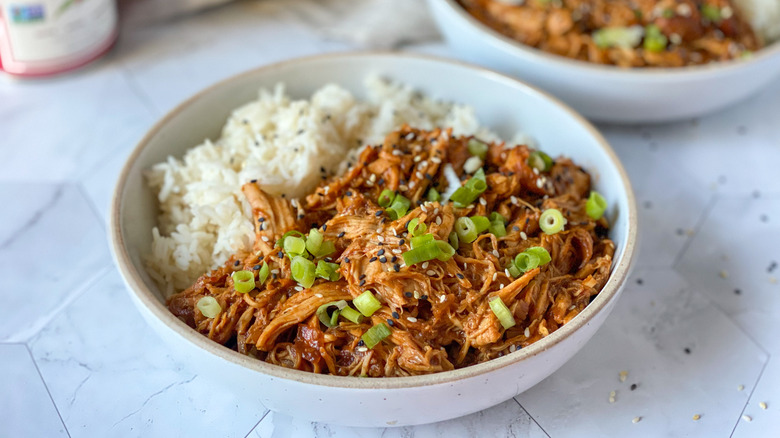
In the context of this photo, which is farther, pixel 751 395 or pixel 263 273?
pixel 751 395

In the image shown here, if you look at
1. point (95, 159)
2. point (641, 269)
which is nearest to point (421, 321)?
point (641, 269)

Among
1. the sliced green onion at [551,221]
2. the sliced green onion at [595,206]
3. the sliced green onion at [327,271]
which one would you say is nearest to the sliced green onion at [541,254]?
the sliced green onion at [551,221]

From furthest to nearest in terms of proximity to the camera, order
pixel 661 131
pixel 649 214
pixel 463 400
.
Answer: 1. pixel 661 131
2. pixel 649 214
3. pixel 463 400

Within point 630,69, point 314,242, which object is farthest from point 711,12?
point 314,242

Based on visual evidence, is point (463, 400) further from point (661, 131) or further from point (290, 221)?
point (661, 131)

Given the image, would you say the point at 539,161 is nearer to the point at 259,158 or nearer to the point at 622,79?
the point at 622,79

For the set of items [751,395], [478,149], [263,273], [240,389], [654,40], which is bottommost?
[751,395]
